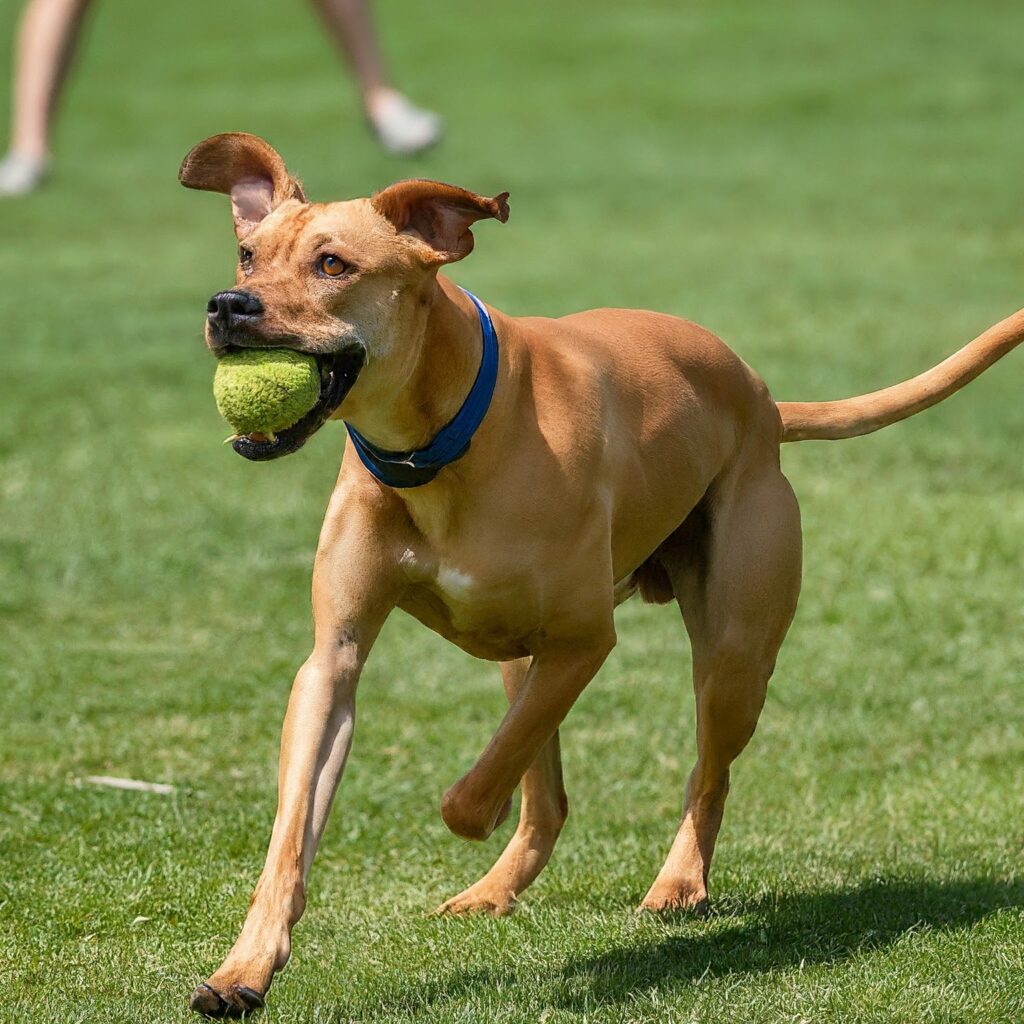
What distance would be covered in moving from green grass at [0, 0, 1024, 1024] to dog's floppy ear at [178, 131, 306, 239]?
1.89 metres

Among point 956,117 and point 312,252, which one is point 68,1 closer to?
point 312,252

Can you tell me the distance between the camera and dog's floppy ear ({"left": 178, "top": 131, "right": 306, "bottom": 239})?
4.91 m

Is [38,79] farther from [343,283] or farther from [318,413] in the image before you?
[318,413]

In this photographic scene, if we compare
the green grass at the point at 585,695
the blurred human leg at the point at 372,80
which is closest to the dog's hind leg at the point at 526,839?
the green grass at the point at 585,695

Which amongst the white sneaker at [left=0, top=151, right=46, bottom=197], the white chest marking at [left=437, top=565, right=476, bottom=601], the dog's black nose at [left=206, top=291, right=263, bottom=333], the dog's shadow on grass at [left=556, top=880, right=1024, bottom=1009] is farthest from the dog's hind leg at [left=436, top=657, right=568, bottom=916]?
the white sneaker at [left=0, top=151, right=46, bottom=197]

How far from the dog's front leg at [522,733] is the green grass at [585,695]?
0.41 meters

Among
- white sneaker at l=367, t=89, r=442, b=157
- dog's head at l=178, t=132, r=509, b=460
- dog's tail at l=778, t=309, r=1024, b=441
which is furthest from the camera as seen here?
white sneaker at l=367, t=89, r=442, b=157

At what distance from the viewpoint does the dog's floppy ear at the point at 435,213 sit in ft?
15.0

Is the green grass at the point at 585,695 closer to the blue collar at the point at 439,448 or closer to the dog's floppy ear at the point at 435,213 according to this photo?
the blue collar at the point at 439,448

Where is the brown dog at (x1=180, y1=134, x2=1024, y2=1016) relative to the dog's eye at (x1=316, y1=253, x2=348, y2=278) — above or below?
below

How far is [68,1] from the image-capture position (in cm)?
1323

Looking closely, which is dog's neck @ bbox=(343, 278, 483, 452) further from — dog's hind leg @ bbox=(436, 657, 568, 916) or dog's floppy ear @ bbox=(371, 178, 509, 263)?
dog's hind leg @ bbox=(436, 657, 568, 916)

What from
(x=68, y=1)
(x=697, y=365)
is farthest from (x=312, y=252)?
(x=68, y=1)

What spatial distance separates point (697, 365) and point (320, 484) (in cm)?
557
